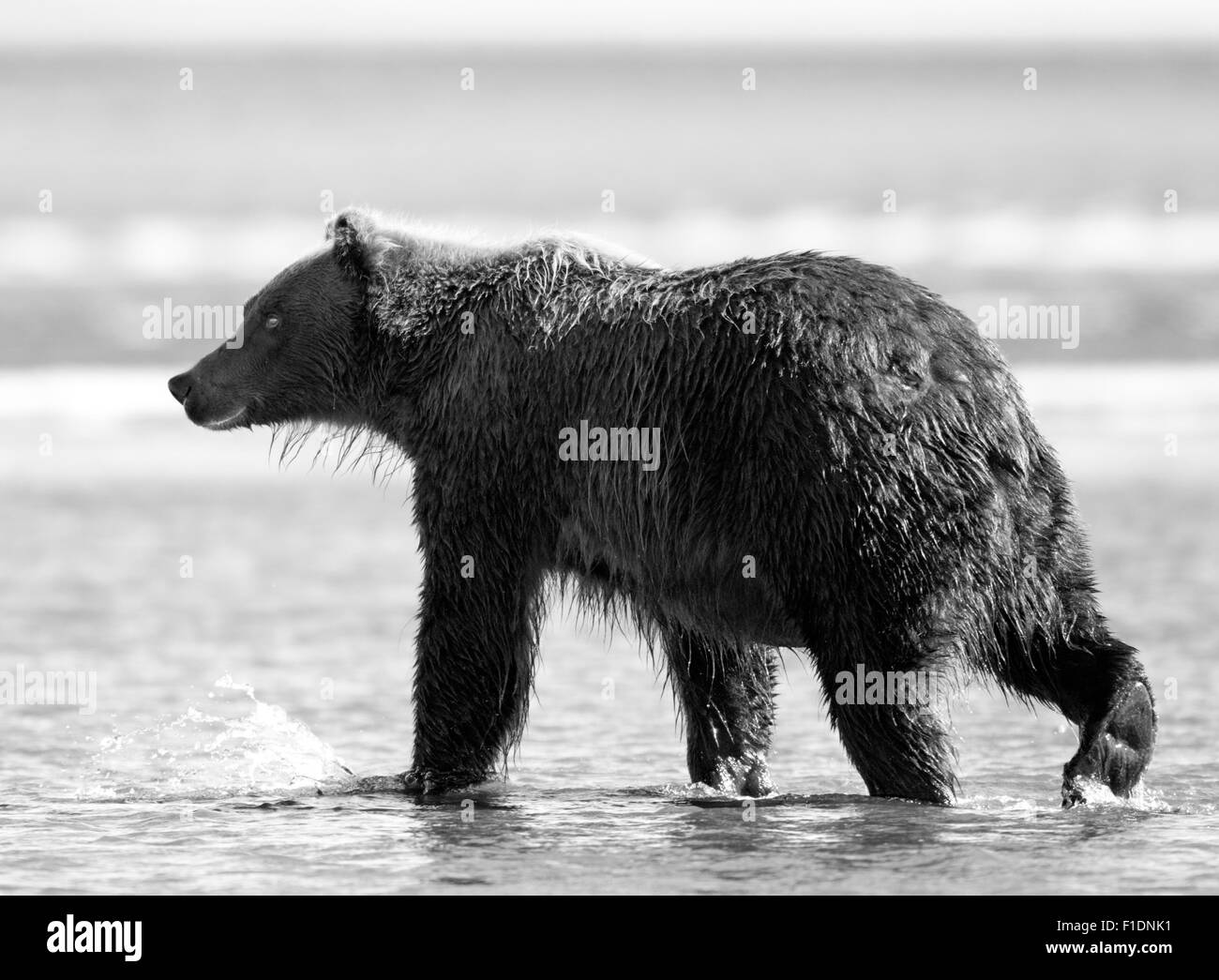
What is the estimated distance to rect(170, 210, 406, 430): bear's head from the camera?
802 centimetres

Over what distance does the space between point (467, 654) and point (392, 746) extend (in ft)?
4.64

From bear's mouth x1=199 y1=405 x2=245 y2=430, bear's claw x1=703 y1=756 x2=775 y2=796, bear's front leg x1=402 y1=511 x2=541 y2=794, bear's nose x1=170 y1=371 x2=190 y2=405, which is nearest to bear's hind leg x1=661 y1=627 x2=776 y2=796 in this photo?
bear's claw x1=703 y1=756 x2=775 y2=796

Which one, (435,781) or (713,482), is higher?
(713,482)

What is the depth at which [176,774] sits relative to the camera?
26.0ft

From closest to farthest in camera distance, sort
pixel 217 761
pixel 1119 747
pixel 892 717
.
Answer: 1. pixel 892 717
2. pixel 1119 747
3. pixel 217 761

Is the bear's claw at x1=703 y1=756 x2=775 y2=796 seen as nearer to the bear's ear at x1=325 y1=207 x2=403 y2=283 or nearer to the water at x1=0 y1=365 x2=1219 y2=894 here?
the water at x1=0 y1=365 x2=1219 y2=894

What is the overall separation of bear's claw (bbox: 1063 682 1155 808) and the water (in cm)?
8

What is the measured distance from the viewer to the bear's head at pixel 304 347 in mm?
8016

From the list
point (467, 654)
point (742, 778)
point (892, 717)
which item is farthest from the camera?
point (742, 778)

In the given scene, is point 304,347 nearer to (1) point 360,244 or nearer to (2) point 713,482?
(1) point 360,244

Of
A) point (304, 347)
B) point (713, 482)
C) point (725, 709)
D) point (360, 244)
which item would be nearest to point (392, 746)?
point (725, 709)

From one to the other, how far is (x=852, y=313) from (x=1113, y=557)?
6718mm

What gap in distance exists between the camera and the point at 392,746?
8609 millimetres
